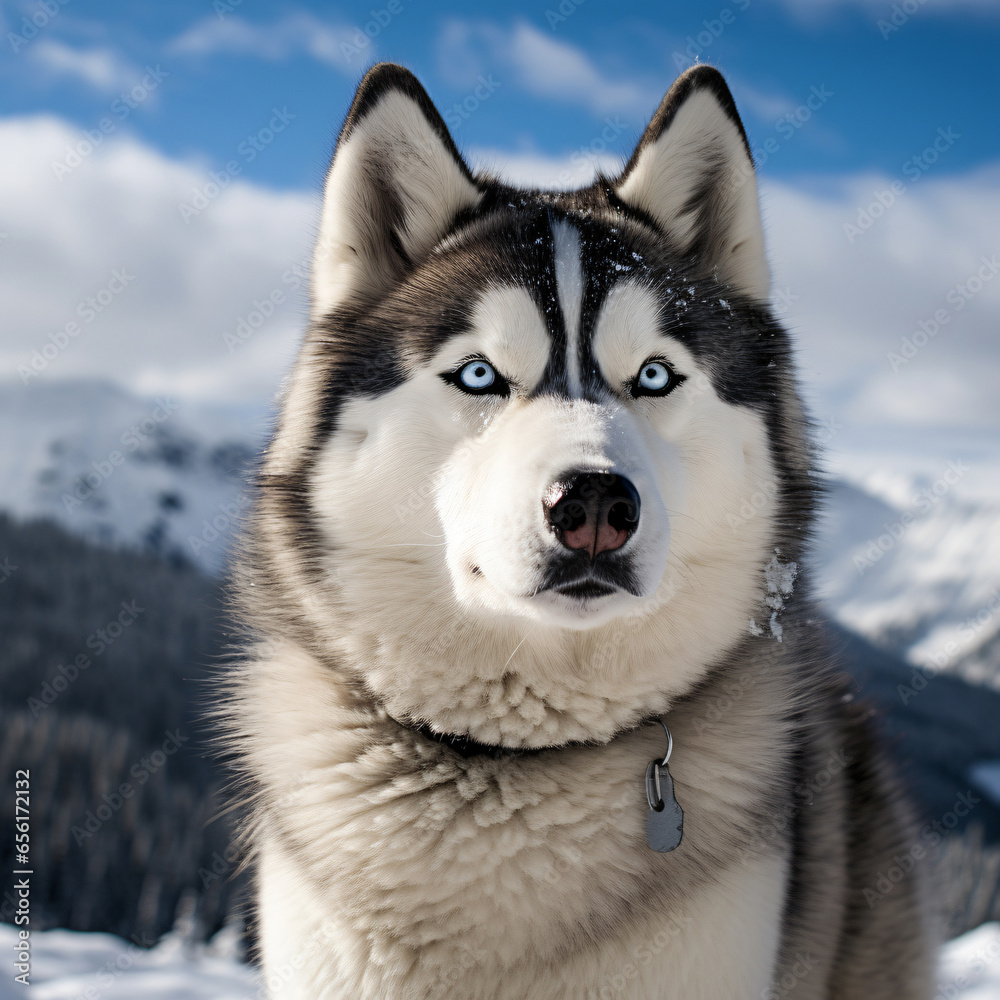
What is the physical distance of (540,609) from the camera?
204 centimetres

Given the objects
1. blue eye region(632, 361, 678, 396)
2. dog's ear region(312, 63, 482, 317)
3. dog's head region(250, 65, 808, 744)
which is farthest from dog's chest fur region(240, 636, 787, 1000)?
dog's ear region(312, 63, 482, 317)

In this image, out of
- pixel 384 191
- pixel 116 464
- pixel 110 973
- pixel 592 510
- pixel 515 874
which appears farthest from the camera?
pixel 116 464

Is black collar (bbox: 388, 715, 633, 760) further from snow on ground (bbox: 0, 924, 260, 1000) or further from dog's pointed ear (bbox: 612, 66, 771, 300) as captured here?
snow on ground (bbox: 0, 924, 260, 1000)

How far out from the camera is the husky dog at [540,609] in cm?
212

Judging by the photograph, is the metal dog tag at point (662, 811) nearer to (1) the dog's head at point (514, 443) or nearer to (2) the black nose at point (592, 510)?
(1) the dog's head at point (514, 443)

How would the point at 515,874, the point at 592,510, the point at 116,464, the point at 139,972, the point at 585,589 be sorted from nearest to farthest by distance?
1. the point at 592,510
2. the point at 585,589
3. the point at 515,874
4. the point at 139,972
5. the point at 116,464

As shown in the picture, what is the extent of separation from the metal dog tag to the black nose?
2.56ft

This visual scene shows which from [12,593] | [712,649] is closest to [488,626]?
[712,649]

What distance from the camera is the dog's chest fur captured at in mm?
2125

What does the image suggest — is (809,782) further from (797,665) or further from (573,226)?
(573,226)

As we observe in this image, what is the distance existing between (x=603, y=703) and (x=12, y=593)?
156 feet

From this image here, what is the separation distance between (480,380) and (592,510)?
645 millimetres

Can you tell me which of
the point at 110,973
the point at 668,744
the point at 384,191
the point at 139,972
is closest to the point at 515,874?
the point at 668,744

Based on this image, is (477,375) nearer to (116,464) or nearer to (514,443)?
(514,443)
